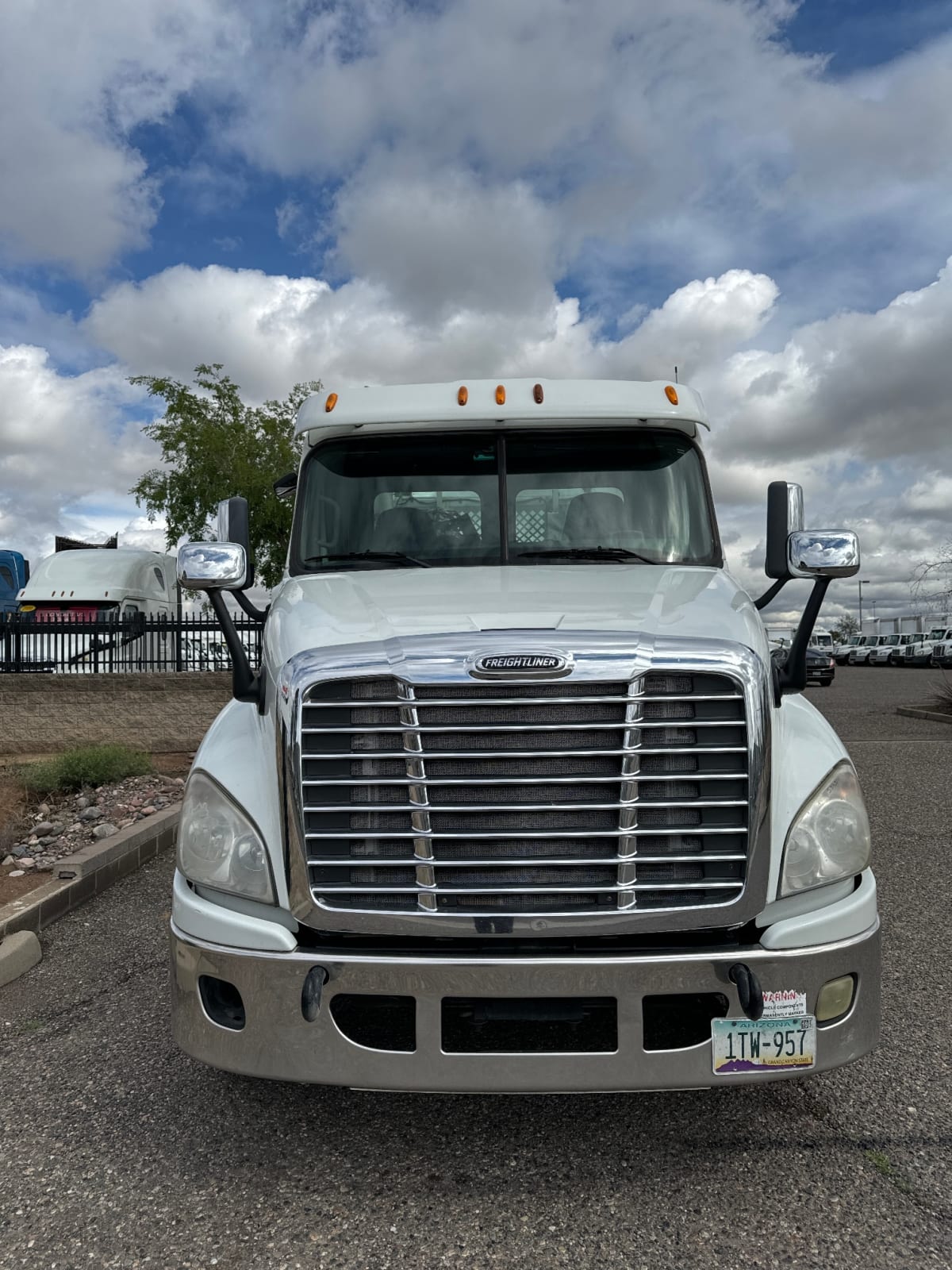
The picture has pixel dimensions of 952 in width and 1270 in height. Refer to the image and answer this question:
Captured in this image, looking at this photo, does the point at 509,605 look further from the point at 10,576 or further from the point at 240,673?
the point at 10,576

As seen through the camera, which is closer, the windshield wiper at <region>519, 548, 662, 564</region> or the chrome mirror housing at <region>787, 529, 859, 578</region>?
the chrome mirror housing at <region>787, 529, 859, 578</region>

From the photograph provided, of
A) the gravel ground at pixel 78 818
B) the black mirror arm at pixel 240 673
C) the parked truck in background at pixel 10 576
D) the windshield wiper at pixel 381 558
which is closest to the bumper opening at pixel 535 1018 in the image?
the black mirror arm at pixel 240 673

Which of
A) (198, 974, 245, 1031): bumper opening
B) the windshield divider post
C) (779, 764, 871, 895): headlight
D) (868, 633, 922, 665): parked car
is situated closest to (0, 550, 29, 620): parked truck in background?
the windshield divider post

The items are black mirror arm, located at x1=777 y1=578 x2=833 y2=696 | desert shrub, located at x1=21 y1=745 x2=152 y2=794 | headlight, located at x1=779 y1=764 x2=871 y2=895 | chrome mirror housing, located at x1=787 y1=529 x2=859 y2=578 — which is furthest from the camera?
desert shrub, located at x1=21 y1=745 x2=152 y2=794

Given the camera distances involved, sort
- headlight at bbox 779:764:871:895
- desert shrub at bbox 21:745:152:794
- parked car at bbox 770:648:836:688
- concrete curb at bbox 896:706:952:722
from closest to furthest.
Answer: headlight at bbox 779:764:871:895 < desert shrub at bbox 21:745:152:794 < concrete curb at bbox 896:706:952:722 < parked car at bbox 770:648:836:688

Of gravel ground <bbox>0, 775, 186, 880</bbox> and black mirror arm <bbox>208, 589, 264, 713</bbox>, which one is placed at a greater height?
black mirror arm <bbox>208, 589, 264, 713</bbox>

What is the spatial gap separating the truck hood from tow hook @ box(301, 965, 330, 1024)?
89cm

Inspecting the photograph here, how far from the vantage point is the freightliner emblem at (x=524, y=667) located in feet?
8.54

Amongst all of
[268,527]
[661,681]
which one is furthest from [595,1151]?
[268,527]

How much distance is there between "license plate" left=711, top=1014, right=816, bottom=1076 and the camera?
2.52 meters

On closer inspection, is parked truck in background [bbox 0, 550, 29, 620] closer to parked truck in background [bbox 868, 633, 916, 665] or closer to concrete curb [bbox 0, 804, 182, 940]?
concrete curb [bbox 0, 804, 182, 940]

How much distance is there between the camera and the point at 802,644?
10.0 feet

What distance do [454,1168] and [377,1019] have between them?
507 mm

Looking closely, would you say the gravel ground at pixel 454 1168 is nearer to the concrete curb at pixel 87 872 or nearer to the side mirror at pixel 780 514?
the concrete curb at pixel 87 872
